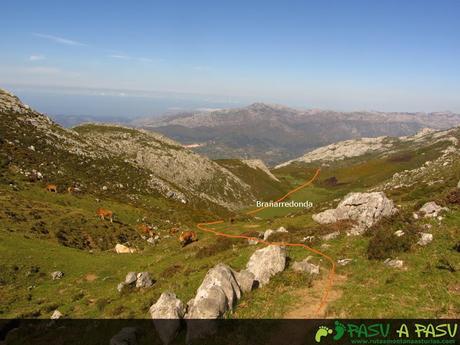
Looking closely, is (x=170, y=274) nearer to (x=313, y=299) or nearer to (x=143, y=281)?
(x=143, y=281)

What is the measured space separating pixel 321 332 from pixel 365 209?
21.0 m

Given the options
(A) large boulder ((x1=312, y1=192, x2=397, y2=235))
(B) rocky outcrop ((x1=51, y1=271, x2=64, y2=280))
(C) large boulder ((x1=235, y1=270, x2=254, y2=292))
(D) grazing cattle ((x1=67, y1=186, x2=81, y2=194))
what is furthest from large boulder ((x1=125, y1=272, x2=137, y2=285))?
(D) grazing cattle ((x1=67, y1=186, x2=81, y2=194))

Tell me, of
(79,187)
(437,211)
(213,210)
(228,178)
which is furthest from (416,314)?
(228,178)

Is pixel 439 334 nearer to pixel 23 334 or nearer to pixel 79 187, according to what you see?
pixel 23 334

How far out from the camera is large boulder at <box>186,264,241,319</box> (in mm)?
20344

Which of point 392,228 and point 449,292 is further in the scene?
point 392,228

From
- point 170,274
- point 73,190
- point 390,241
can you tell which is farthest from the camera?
point 73,190

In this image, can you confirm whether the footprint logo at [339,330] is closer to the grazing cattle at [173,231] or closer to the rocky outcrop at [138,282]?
the rocky outcrop at [138,282]

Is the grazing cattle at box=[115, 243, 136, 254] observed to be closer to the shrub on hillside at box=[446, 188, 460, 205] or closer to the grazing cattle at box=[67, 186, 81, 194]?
the grazing cattle at box=[67, 186, 81, 194]

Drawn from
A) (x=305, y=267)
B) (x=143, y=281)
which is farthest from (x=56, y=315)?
(x=305, y=267)

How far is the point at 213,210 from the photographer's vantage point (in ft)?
395

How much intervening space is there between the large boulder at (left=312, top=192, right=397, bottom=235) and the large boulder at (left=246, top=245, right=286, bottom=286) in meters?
10.5

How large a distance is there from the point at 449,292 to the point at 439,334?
15.0 feet

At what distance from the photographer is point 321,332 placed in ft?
59.6
